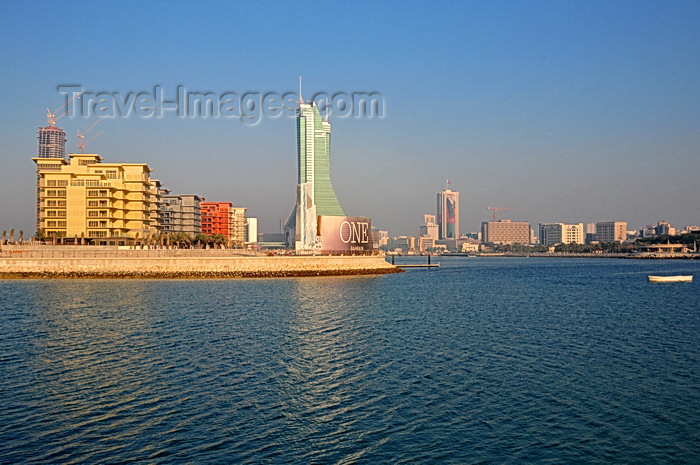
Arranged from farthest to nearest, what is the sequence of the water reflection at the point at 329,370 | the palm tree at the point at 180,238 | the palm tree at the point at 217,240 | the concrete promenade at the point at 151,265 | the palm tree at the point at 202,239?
the palm tree at the point at 217,240 < the palm tree at the point at 202,239 < the palm tree at the point at 180,238 < the concrete promenade at the point at 151,265 < the water reflection at the point at 329,370

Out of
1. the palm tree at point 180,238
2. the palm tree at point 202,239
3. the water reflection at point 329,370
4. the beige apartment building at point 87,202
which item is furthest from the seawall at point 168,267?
the palm tree at point 202,239

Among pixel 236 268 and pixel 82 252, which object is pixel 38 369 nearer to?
pixel 236 268

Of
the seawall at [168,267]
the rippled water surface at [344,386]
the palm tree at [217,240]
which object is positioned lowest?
the rippled water surface at [344,386]

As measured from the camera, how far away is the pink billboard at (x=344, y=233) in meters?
106

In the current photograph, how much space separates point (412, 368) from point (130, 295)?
1685 inches

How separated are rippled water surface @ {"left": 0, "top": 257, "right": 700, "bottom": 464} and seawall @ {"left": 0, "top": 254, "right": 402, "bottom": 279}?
134 feet

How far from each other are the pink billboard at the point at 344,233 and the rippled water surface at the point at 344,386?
180 ft

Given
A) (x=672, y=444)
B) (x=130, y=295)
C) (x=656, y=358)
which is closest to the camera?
(x=672, y=444)

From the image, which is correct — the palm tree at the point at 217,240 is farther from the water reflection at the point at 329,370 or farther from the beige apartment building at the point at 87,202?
the water reflection at the point at 329,370

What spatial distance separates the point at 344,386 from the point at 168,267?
241 ft

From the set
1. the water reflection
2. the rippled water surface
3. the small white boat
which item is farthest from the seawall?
the small white boat

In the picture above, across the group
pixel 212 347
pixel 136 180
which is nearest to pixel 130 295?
pixel 212 347

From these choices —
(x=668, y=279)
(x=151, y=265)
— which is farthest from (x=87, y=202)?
(x=668, y=279)

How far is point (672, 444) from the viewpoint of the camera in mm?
19047
